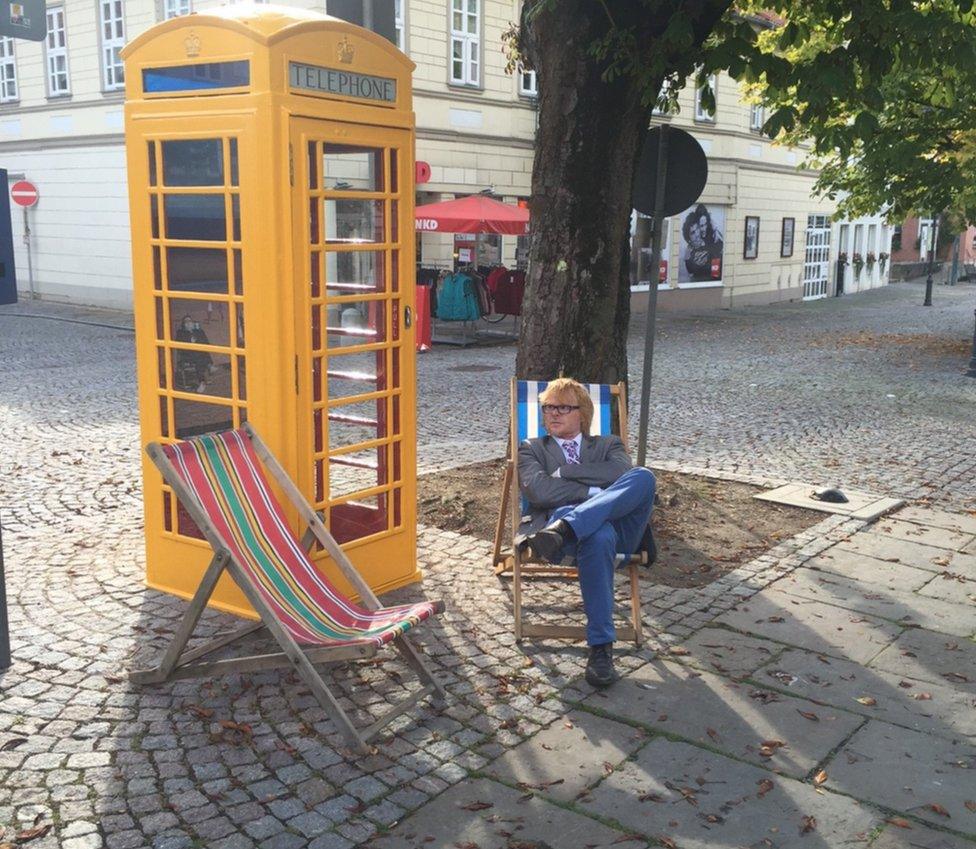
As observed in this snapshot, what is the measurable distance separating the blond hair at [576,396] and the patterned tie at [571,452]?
95 mm

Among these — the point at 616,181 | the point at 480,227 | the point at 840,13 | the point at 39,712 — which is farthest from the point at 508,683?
the point at 480,227

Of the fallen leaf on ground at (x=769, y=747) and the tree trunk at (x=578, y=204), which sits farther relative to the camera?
the tree trunk at (x=578, y=204)

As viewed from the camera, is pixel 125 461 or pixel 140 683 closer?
pixel 140 683

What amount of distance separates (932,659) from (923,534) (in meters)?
2.32

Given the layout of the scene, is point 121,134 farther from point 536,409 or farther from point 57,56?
point 536,409

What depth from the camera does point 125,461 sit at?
911 cm

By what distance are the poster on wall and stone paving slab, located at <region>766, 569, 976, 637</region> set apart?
23.2 m

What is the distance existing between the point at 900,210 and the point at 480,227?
7065 millimetres

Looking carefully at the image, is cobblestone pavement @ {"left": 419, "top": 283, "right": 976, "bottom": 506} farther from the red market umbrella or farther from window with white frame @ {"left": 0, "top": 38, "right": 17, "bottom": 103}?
window with white frame @ {"left": 0, "top": 38, "right": 17, "bottom": 103}

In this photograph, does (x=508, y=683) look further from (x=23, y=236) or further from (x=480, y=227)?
(x=23, y=236)

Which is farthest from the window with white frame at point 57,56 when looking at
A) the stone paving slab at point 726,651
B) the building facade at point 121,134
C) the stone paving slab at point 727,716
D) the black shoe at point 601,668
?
the stone paving slab at point 727,716

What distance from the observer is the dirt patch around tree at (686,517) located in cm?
670

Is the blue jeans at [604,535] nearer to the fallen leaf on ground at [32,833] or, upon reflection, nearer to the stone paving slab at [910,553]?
the fallen leaf on ground at [32,833]

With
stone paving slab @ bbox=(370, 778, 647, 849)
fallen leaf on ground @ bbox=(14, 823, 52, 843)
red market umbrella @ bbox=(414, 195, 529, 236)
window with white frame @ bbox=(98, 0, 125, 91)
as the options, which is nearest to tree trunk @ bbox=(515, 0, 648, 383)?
stone paving slab @ bbox=(370, 778, 647, 849)
